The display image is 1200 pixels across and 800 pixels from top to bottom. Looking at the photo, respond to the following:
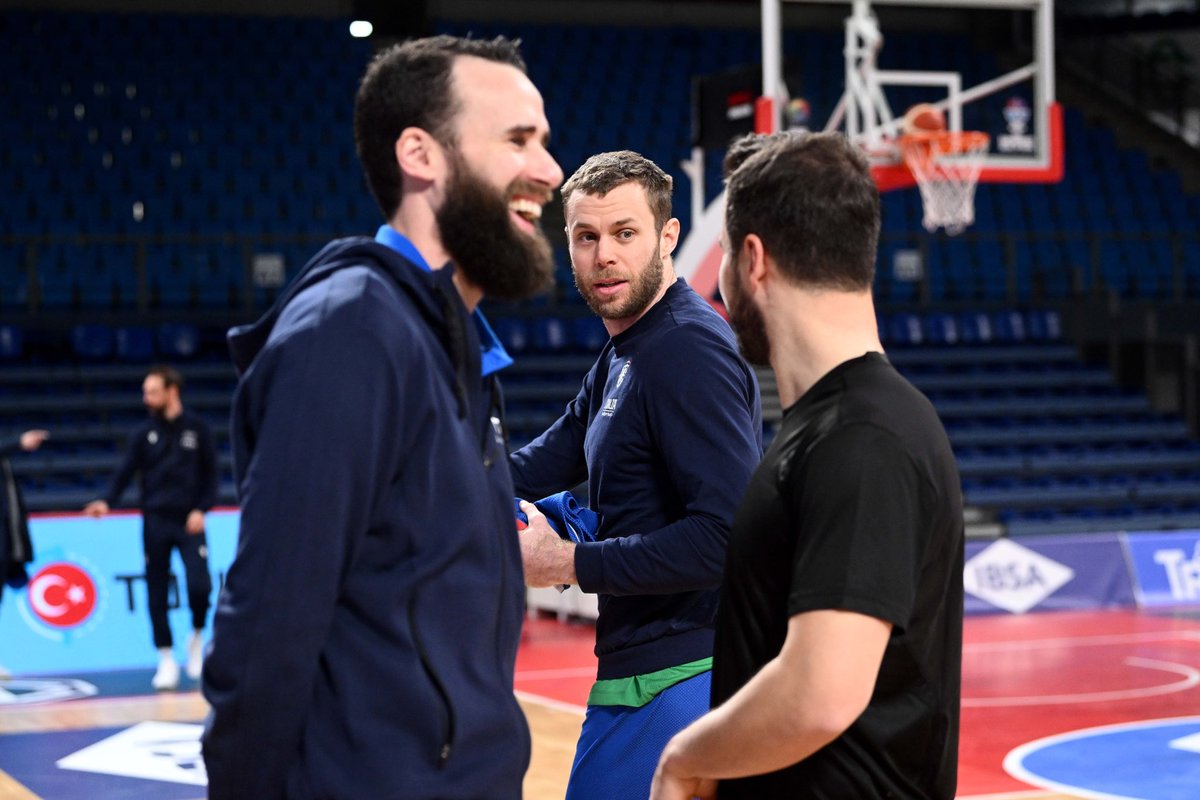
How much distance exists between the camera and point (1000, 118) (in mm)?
20750

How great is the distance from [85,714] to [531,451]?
6.25 metres

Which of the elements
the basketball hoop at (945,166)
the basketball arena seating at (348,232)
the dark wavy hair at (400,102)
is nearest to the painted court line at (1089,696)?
the basketball hoop at (945,166)

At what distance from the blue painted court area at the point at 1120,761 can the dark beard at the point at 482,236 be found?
5.52m

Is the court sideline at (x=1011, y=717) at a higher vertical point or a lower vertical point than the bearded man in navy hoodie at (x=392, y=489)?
lower

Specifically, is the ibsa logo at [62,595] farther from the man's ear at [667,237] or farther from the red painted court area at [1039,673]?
the man's ear at [667,237]

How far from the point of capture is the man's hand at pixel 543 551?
3.12 meters

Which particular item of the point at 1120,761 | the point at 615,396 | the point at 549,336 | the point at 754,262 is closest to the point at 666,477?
the point at 615,396

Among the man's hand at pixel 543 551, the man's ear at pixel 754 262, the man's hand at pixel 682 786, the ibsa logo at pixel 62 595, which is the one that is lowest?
the ibsa logo at pixel 62 595

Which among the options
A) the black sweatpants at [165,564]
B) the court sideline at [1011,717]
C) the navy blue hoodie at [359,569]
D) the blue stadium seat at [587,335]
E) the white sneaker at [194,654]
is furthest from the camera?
the blue stadium seat at [587,335]

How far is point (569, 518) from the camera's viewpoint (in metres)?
3.35

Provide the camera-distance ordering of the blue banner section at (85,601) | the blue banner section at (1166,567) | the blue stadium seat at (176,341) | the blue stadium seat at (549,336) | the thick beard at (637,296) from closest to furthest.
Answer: the thick beard at (637,296), the blue banner section at (85,601), the blue banner section at (1166,567), the blue stadium seat at (176,341), the blue stadium seat at (549,336)

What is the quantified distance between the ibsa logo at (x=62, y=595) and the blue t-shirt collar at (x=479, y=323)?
925 cm

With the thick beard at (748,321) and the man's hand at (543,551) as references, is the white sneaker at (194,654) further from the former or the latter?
the thick beard at (748,321)

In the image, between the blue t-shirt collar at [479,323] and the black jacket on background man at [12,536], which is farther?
the black jacket on background man at [12,536]
